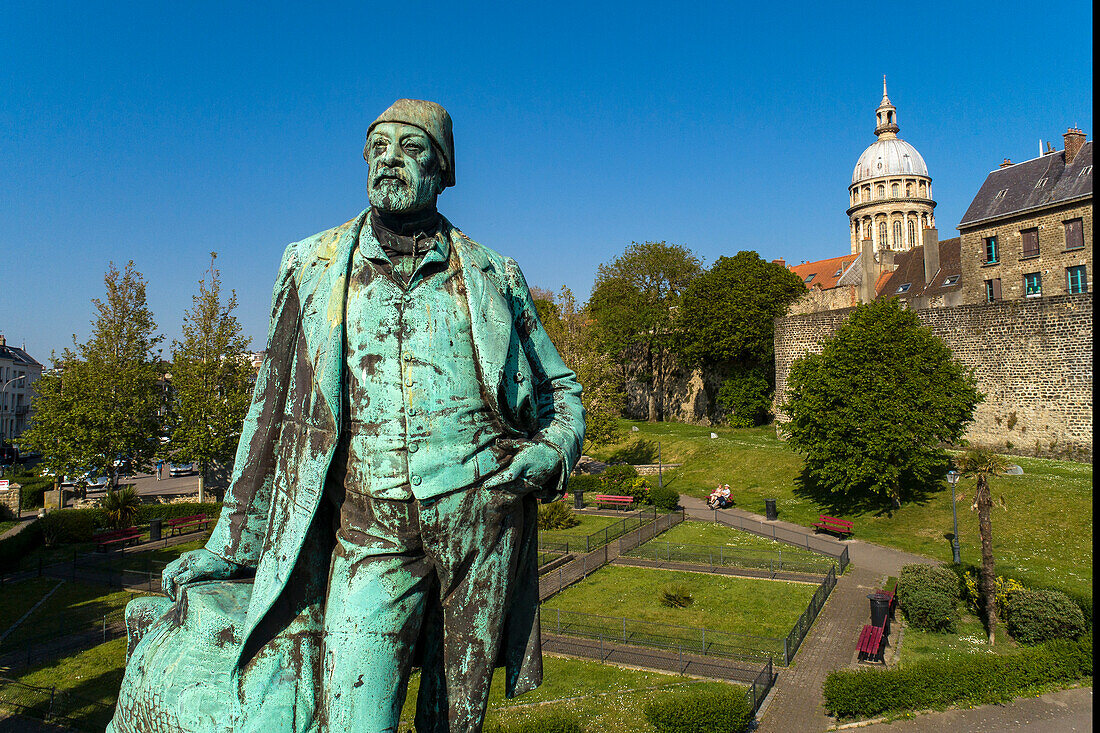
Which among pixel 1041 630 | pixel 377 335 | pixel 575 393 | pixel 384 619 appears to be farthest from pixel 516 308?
pixel 1041 630

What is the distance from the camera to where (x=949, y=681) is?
12.6 m

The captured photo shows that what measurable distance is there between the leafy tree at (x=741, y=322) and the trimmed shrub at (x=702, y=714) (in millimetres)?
38306

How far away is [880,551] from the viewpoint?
22406 mm

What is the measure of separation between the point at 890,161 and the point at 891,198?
454 cm

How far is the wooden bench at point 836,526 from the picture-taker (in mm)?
23859

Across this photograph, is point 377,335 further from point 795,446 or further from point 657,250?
point 657,250

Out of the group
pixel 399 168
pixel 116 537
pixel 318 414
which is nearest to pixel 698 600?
pixel 318 414

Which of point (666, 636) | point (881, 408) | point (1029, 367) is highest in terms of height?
point (1029, 367)

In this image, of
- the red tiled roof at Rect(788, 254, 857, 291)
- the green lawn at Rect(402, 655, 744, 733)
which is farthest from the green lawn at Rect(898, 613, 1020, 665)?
the red tiled roof at Rect(788, 254, 857, 291)

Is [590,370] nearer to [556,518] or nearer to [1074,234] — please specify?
→ [556,518]

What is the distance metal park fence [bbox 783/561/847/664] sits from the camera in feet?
47.5

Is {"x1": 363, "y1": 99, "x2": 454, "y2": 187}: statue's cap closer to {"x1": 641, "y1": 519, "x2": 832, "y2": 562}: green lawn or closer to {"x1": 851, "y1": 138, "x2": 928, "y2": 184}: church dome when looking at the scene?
{"x1": 641, "y1": 519, "x2": 832, "y2": 562}: green lawn

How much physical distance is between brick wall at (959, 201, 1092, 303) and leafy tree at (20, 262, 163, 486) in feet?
133

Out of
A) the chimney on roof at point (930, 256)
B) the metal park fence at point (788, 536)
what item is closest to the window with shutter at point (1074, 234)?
the chimney on roof at point (930, 256)
